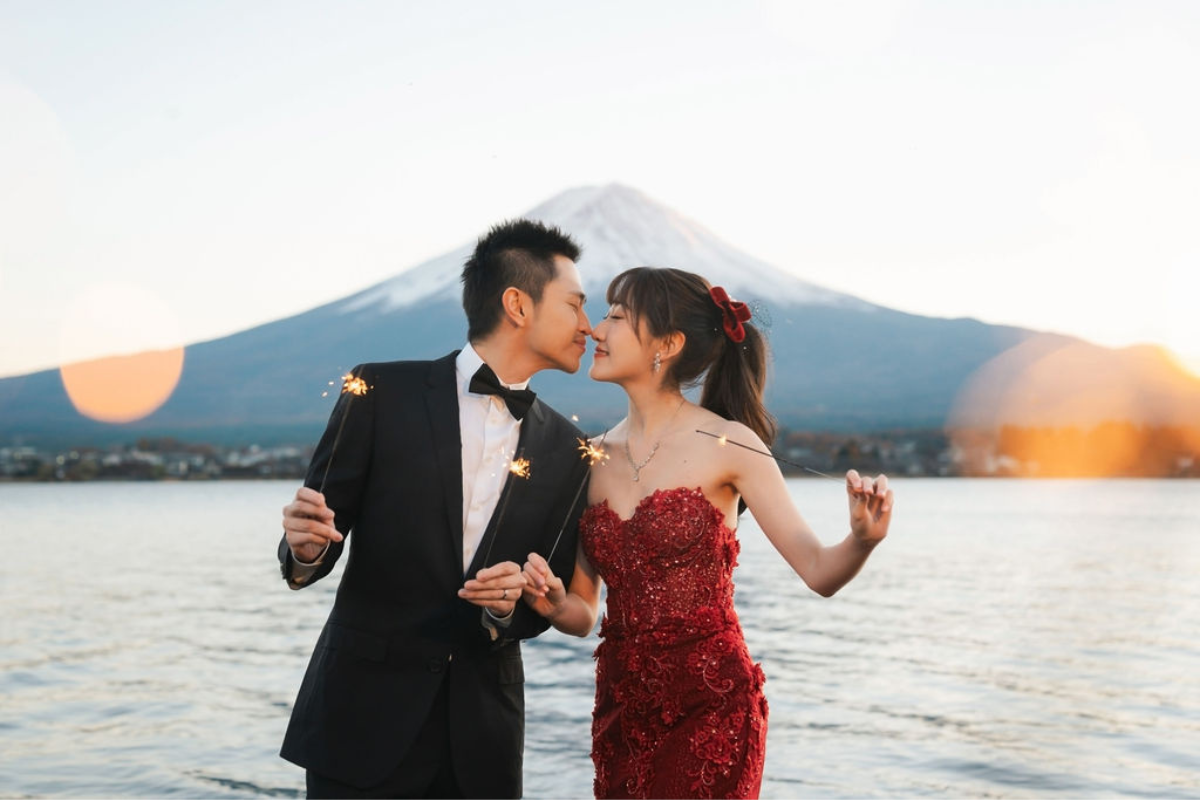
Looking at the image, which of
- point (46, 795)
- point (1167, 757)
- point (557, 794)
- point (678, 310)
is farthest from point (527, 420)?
point (1167, 757)

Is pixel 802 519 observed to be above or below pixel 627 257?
below

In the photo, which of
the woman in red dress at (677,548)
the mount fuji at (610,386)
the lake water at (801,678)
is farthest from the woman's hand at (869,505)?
the mount fuji at (610,386)

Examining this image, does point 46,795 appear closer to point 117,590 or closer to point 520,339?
point 520,339

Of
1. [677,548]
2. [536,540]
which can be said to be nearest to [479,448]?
[536,540]

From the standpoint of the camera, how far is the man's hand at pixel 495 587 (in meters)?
3.39

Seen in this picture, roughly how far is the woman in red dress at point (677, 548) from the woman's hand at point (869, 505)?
146 mm

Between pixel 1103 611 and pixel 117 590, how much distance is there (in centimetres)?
1931

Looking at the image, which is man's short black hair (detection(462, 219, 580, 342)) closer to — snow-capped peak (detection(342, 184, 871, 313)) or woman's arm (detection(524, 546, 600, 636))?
woman's arm (detection(524, 546, 600, 636))

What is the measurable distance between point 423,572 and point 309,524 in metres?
0.41

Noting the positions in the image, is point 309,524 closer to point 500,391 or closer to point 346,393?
point 346,393

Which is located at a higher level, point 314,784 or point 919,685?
point 314,784

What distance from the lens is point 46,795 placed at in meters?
9.58

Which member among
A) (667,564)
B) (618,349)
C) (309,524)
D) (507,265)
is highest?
(507,265)

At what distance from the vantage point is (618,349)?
420cm
